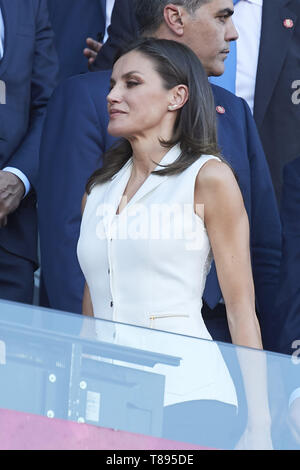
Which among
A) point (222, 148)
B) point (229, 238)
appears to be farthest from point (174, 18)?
point (229, 238)

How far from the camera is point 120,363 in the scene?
123 cm

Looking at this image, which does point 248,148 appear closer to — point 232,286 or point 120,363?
point 232,286

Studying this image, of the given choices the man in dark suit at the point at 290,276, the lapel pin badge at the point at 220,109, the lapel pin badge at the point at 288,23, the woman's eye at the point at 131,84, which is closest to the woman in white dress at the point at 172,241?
the woman's eye at the point at 131,84

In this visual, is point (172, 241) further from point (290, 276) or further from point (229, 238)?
point (290, 276)

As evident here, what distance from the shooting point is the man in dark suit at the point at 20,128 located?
112 inches

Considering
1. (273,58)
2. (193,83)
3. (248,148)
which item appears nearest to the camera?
(193,83)

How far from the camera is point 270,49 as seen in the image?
3189mm

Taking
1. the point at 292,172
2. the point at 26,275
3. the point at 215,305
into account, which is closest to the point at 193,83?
the point at 292,172

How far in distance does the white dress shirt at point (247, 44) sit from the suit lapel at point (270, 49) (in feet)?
0.09

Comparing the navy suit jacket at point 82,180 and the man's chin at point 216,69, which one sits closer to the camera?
the navy suit jacket at point 82,180

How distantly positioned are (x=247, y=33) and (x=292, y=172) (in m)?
0.97

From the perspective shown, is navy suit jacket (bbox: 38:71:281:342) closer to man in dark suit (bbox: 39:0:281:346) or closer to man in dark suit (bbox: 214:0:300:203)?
man in dark suit (bbox: 39:0:281:346)

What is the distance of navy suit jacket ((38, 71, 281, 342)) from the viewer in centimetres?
251

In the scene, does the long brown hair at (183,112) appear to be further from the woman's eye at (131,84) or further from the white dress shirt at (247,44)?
the white dress shirt at (247,44)
